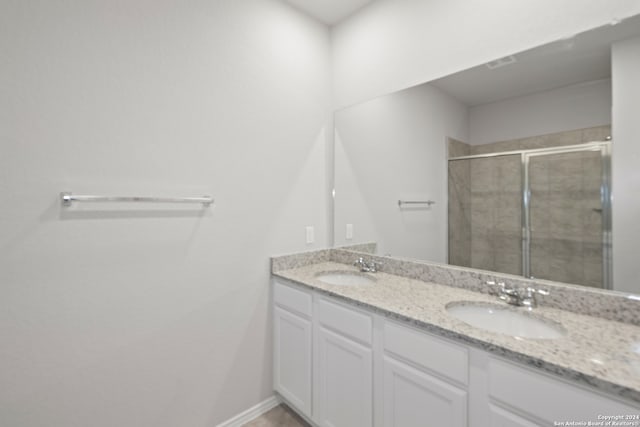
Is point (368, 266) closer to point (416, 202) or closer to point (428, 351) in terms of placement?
point (416, 202)

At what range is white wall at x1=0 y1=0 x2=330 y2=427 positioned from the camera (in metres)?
1.18

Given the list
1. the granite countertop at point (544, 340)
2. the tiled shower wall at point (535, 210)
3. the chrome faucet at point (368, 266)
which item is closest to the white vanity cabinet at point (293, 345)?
the granite countertop at point (544, 340)

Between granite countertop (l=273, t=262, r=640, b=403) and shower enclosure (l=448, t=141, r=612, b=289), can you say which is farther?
shower enclosure (l=448, t=141, r=612, b=289)

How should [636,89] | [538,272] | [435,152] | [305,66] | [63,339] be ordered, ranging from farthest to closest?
[305,66] < [435,152] < [538,272] < [63,339] < [636,89]

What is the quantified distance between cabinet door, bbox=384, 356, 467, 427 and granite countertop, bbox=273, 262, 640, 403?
21 cm

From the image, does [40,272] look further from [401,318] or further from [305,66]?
[305,66]

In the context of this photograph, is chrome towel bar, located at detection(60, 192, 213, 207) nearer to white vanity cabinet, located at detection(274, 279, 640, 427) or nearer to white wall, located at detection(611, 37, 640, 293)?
white vanity cabinet, located at detection(274, 279, 640, 427)

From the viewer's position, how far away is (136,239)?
4.67 ft

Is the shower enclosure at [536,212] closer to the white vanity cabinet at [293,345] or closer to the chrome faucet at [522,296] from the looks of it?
Answer: the chrome faucet at [522,296]

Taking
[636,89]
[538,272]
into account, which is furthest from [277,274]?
[636,89]

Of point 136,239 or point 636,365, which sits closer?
point 636,365

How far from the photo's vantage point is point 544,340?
3.20ft

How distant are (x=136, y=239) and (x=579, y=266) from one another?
2.02 m

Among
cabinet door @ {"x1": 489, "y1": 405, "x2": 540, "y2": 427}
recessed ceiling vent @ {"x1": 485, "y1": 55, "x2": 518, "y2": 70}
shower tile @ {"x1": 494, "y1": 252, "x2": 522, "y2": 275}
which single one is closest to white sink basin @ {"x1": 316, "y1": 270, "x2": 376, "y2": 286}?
shower tile @ {"x1": 494, "y1": 252, "x2": 522, "y2": 275}
